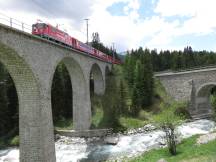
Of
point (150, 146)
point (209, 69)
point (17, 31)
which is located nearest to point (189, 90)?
point (209, 69)

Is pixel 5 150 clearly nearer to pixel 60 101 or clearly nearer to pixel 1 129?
pixel 1 129

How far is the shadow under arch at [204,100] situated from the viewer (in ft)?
151

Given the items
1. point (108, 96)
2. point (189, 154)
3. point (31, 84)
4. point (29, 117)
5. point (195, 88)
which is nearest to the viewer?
point (189, 154)

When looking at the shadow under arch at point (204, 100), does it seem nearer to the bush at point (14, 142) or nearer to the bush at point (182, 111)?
the bush at point (182, 111)

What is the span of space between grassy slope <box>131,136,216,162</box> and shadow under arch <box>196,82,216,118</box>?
2143 centimetres

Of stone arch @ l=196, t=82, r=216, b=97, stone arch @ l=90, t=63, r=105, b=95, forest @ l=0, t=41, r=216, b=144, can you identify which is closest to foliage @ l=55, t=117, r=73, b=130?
forest @ l=0, t=41, r=216, b=144

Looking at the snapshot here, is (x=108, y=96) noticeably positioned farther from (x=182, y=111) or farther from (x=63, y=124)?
(x=182, y=111)

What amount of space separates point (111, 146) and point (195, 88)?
2093 centimetres

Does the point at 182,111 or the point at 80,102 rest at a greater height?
the point at 80,102

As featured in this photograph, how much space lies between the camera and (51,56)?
2498 centimetres

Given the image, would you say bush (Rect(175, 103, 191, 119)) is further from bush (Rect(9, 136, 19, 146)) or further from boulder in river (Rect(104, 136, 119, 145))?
bush (Rect(9, 136, 19, 146))

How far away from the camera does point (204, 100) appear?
48406mm

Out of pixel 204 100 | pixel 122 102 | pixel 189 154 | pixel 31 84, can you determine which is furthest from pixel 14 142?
pixel 204 100

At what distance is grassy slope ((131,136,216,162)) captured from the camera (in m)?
18.4
